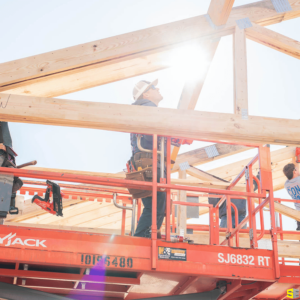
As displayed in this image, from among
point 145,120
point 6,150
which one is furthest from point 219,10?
point 6,150

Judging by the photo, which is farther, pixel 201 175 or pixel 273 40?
pixel 201 175

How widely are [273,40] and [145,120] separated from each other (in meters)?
2.46

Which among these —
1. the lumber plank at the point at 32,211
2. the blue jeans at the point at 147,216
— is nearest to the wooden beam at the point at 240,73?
the blue jeans at the point at 147,216

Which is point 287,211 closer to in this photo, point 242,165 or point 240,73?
point 242,165

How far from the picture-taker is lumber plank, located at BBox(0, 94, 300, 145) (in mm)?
3945

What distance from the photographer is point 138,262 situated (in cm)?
405

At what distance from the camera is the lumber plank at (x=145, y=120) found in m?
3.95

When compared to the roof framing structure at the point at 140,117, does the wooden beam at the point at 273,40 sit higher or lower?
higher

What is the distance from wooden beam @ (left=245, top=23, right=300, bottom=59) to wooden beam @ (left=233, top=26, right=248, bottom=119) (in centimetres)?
19

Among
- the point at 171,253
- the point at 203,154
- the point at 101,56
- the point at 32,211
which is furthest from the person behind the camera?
the point at 203,154

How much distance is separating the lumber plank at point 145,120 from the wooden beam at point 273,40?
161 cm

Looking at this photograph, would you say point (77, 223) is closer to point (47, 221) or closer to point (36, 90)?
point (47, 221)

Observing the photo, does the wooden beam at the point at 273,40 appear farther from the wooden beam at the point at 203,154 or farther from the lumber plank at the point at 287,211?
the wooden beam at the point at 203,154

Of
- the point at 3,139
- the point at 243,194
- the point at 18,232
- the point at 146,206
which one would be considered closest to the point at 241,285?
the point at 243,194
